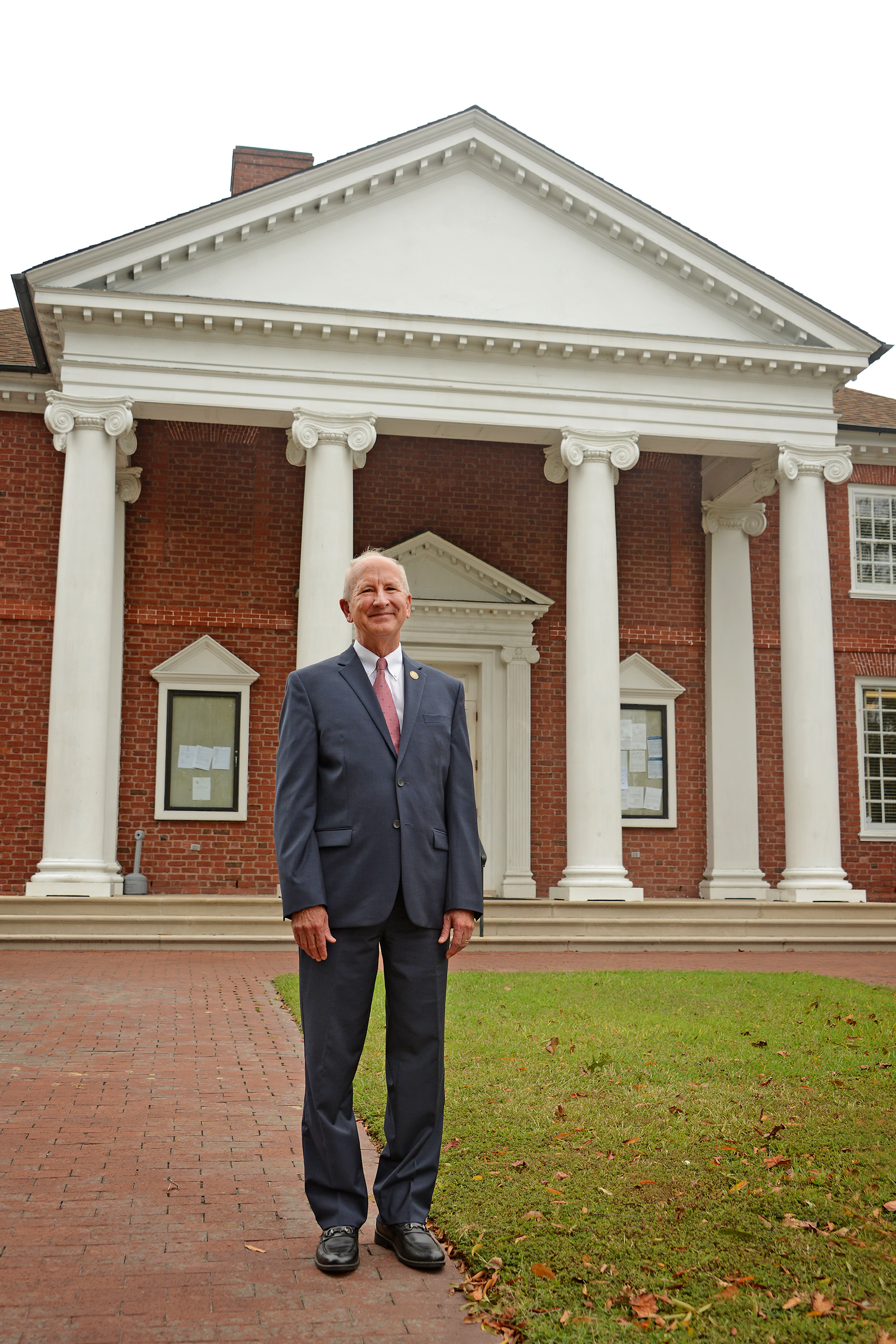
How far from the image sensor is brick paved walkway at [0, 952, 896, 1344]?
3270 mm

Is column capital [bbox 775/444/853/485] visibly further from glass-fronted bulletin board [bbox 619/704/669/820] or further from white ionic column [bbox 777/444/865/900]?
glass-fronted bulletin board [bbox 619/704/669/820]

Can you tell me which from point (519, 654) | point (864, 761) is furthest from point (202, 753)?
point (864, 761)

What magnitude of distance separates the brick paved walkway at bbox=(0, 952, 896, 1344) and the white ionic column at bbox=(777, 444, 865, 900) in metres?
9.24

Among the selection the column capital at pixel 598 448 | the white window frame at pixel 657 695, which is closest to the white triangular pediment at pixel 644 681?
the white window frame at pixel 657 695

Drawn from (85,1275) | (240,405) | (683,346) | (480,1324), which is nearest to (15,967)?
(240,405)

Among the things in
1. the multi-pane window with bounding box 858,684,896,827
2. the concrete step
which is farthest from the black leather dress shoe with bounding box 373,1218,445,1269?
the multi-pane window with bounding box 858,684,896,827

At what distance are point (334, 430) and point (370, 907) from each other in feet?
40.8

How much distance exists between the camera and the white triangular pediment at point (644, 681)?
18812mm

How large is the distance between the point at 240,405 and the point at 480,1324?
13639 millimetres

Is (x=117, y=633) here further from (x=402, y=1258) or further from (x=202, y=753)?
(x=402, y=1258)

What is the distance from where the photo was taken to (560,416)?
16.2 meters

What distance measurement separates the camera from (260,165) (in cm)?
2081

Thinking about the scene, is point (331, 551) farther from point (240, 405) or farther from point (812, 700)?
point (812, 700)

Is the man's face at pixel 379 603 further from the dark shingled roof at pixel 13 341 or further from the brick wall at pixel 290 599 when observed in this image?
the dark shingled roof at pixel 13 341
